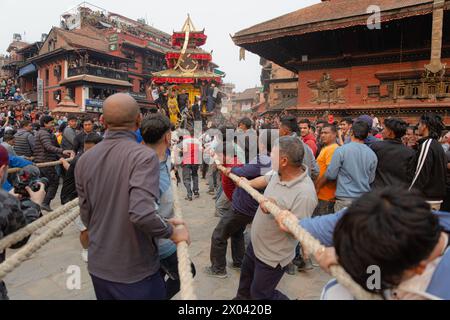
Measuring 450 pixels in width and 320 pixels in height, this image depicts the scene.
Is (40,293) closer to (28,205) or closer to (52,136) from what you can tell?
(28,205)

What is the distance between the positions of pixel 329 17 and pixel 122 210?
10.9 metres

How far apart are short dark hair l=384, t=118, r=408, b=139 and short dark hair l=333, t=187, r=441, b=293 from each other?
3494 millimetres

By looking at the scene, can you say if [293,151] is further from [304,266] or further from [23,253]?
[304,266]

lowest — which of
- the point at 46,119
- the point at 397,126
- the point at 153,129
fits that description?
the point at 153,129

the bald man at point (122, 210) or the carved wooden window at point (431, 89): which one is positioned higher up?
the carved wooden window at point (431, 89)

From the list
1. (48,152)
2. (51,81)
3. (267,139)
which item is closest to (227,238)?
(267,139)

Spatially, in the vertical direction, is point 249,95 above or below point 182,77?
above

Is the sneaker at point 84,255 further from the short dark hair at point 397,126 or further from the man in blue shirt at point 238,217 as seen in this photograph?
the short dark hair at point 397,126

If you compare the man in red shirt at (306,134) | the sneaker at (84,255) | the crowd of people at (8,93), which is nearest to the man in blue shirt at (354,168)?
the man in red shirt at (306,134)

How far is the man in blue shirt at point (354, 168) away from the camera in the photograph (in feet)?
13.3

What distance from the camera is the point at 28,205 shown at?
2369 millimetres

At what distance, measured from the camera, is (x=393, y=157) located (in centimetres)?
417

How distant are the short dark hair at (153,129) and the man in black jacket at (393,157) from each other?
3.00 m

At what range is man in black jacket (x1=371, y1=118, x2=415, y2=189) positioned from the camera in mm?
4078
